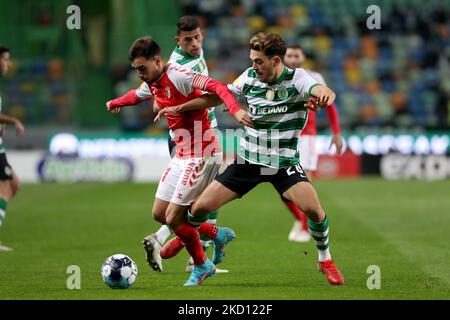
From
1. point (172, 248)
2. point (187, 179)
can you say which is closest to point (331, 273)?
point (187, 179)

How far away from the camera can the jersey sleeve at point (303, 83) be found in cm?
789

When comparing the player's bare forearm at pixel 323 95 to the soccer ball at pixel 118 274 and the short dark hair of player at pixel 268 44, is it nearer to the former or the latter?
the short dark hair of player at pixel 268 44

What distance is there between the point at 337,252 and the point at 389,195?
25.9 ft

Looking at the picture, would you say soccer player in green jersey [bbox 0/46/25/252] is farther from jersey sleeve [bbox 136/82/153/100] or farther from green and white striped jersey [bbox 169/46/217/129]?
jersey sleeve [bbox 136/82/153/100]

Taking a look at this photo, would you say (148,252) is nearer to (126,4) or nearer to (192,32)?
(192,32)

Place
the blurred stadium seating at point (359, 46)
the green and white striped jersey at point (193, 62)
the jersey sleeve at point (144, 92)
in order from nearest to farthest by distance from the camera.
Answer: the jersey sleeve at point (144, 92), the green and white striped jersey at point (193, 62), the blurred stadium seating at point (359, 46)

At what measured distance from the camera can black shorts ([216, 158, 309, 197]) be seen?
8125 mm

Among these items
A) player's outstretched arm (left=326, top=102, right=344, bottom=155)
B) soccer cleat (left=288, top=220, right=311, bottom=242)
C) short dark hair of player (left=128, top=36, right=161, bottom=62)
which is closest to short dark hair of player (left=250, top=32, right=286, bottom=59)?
short dark hair of player (left=128, top=36, right=161, bottom=62)

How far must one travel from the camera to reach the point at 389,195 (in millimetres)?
18234

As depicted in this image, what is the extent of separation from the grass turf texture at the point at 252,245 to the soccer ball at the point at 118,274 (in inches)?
3.6

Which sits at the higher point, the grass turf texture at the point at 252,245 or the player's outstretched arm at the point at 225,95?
the player's outstretched arm at the point at 225,95

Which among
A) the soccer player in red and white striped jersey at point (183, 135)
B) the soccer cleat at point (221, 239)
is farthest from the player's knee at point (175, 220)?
the soccer cleat at point (221, 239)

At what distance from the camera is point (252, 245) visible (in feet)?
37.4

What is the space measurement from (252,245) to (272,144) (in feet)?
11.3
